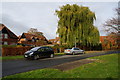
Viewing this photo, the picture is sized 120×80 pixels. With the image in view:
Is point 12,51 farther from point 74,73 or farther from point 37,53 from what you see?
point 74,73

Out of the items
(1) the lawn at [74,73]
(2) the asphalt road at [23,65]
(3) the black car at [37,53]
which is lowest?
(2) the asphalt road at [23,65]

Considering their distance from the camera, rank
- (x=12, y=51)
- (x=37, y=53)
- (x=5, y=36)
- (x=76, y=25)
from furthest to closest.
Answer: (x=5, y=36) < (x=76, y=25) < (x=12, y=51) < (x=37, y=53)

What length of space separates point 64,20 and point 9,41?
65.3 ft

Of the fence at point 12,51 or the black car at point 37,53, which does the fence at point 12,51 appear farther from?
the black car at point 37,53

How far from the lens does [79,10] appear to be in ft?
92.2

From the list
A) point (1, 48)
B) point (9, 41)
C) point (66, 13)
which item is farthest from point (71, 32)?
point (9, 41)

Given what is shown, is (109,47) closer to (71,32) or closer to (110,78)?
(71,32)

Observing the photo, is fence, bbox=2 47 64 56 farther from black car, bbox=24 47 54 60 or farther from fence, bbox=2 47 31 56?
black car, bbox=24 47 54 60

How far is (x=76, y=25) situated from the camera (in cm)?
2808

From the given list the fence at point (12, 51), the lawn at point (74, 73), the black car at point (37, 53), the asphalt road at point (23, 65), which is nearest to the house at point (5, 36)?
the fence at point (12, 51)

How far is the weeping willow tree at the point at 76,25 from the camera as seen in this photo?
27.1 metres

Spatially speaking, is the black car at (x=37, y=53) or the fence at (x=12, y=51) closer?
the black car at (x=37, y=53)

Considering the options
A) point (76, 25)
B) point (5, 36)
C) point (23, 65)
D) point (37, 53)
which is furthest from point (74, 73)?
point (5, 36)

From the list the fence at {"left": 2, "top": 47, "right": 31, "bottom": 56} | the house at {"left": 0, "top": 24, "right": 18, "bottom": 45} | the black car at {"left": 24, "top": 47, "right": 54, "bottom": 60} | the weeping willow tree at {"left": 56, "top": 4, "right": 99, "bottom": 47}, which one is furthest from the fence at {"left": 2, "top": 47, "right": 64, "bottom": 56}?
the house at {"left": 0, "top": 24, "right": 18, "bottom": 45}
